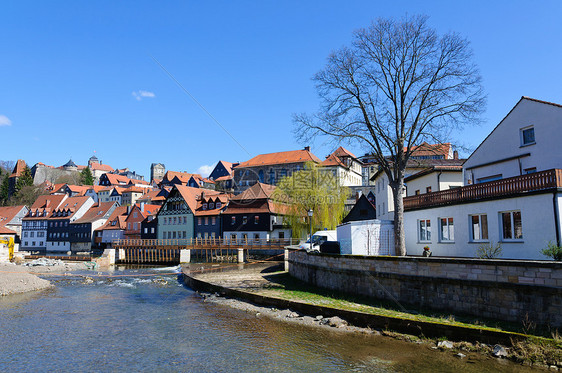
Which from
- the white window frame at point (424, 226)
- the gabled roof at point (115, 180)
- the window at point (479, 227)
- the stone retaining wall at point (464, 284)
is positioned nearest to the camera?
the stone retaining wall at point (464, 284)

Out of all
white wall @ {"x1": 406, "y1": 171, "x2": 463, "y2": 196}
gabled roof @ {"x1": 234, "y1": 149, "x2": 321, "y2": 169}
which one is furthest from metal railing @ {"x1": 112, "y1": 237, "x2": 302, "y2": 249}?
gabled roof @ {"x1": 234, "y1": 149, "x2": 321, "y2": 169}

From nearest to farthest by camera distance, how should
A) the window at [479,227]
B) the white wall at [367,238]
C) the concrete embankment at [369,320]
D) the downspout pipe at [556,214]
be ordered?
the concrete embankment at [369,320]
the downspout pipe at [556,214]
the window at [479,227]
the white wall at [367,238]

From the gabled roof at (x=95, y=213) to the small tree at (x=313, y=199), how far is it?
5233cm

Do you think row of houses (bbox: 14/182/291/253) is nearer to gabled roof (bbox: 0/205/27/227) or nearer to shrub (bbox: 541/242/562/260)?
gabled roof (bbox: 0/205/27/227)

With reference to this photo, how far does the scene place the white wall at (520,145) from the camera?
71.7ft

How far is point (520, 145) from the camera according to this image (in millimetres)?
24016

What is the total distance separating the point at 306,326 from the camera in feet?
56.0

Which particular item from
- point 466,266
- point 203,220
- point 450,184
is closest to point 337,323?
point 466,266

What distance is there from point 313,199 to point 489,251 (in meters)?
33.7

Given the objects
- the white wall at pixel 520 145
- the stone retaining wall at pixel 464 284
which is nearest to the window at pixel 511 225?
the stone retaining wall at pixel 464 284

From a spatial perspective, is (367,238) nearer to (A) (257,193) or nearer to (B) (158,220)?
(A) (257,193)

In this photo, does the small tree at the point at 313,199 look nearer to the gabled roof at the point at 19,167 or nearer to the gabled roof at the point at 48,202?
the gabled roof at the point at 48,202

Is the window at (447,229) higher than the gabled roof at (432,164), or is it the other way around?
the gabled roof at (432,164)

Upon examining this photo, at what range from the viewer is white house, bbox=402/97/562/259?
16.8m
